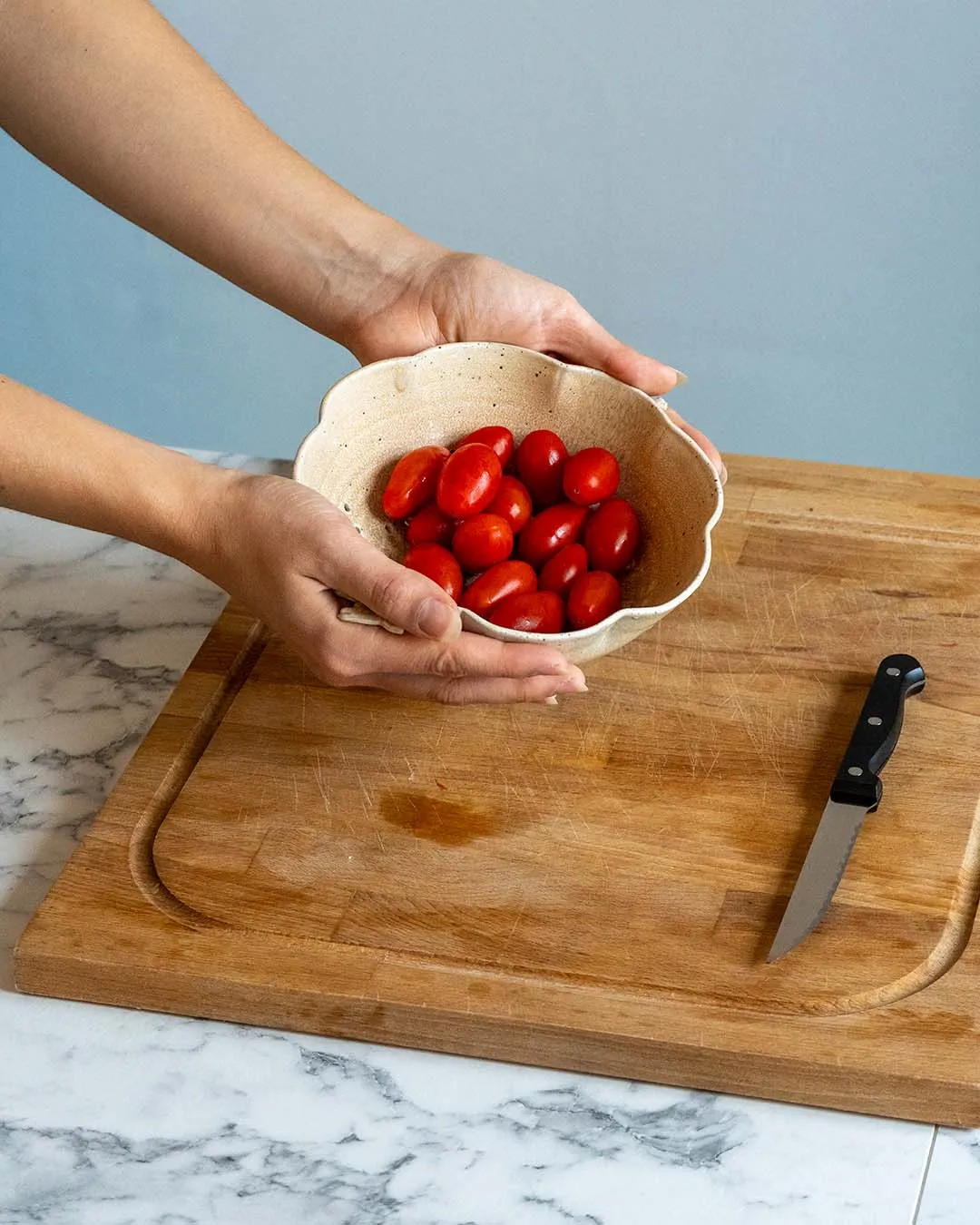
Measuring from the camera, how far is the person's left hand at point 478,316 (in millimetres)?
1354

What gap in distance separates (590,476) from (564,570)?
85mm

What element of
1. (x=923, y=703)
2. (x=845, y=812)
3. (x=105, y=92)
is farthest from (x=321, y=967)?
(x=105, y=92)

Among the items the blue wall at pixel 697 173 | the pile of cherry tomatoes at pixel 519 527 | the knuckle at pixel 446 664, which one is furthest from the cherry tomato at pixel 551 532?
the blue wall at pixel 697 173

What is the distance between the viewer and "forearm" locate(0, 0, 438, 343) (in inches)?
51.2

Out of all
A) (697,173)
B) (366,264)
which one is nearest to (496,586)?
(366,264)

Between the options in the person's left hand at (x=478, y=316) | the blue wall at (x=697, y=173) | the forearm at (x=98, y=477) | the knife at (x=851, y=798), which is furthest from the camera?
the blue wall at (x=697, y=173)

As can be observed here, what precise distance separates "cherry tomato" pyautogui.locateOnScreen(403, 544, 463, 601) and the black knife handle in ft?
1.12

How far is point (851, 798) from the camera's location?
3.55 ft

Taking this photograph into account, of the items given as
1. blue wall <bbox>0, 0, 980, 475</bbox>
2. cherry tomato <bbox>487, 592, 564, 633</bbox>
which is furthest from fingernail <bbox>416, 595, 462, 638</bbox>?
blue wall <bbox>0, 0, 980, 475</bbox>

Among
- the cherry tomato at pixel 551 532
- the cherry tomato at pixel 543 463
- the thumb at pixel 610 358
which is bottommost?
the cherry tomato at pixel 551 532

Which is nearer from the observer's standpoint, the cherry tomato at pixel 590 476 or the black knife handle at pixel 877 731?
the black knife handle at pixel 877 731

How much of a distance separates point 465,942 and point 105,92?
831mm

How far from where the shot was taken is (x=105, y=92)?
4.30ft

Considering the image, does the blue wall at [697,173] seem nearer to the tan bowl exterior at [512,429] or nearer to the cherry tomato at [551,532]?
the tan bowl exterior at [512,429]
